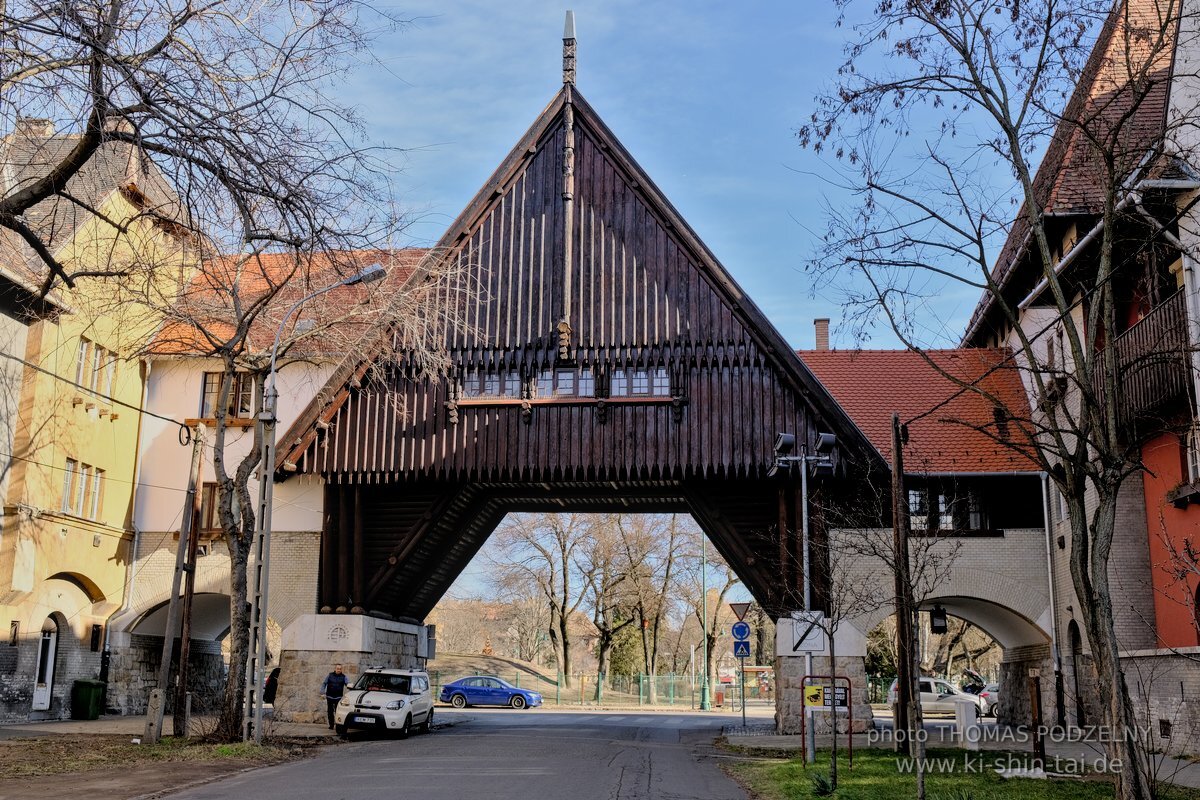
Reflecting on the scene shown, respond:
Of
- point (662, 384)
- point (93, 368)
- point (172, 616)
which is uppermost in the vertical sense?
point (93, 368)

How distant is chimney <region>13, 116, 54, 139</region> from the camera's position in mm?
8630

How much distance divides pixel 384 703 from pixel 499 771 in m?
8.01

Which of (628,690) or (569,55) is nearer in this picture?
(569,55)

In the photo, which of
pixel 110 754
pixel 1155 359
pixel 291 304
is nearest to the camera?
pixel 110 754

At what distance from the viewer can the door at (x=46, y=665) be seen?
26656 mm

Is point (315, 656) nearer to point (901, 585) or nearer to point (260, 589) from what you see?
point (260, 589)

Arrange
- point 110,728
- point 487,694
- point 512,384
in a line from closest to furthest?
point 110,728, point 512,384, point 487,694

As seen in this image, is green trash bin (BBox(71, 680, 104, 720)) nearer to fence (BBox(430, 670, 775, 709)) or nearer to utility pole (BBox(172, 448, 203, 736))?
utility pole (BBox(172, 448, 203, 736))

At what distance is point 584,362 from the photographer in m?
26.6

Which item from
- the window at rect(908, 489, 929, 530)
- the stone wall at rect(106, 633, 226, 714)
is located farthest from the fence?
the window at rect(908, 489, 929, 530)

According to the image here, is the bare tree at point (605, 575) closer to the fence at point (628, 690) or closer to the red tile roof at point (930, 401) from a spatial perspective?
the fence at point (628, 690)

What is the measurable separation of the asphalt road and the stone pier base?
9.14 ft

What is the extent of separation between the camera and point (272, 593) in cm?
2814

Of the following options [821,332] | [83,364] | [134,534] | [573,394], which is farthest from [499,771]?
[821,332]
